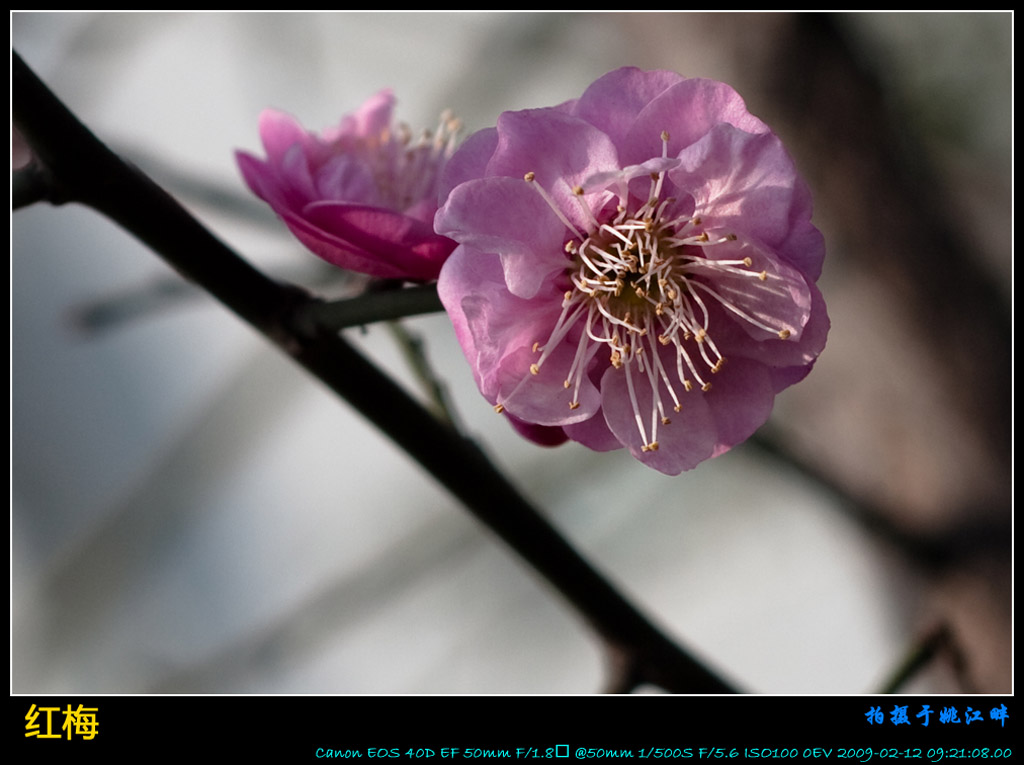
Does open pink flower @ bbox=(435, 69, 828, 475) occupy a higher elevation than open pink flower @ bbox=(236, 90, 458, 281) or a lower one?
lower

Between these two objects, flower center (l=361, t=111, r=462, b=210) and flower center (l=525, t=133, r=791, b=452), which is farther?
flower center (l=361, t=111, r=462, b=210)

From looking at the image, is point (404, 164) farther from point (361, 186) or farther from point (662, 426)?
point (662, 426)

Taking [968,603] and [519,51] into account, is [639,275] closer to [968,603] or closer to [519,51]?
[968,603]

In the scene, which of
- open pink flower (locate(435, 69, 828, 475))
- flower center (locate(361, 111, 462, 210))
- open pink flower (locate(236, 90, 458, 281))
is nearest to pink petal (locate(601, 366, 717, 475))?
open pink flower (locate(435, 69, 828, 475))

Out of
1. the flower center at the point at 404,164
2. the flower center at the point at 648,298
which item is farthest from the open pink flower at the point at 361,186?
the flower center at the point at 648,298

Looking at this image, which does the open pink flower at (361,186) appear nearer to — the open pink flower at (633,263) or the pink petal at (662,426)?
the open pink flower at (633,263)

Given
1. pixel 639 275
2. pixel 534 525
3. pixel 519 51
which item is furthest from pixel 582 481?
pixel 639 275

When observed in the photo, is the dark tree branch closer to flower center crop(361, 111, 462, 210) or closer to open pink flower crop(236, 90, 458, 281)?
open pink flower crop(236, 90, 458, 281)
